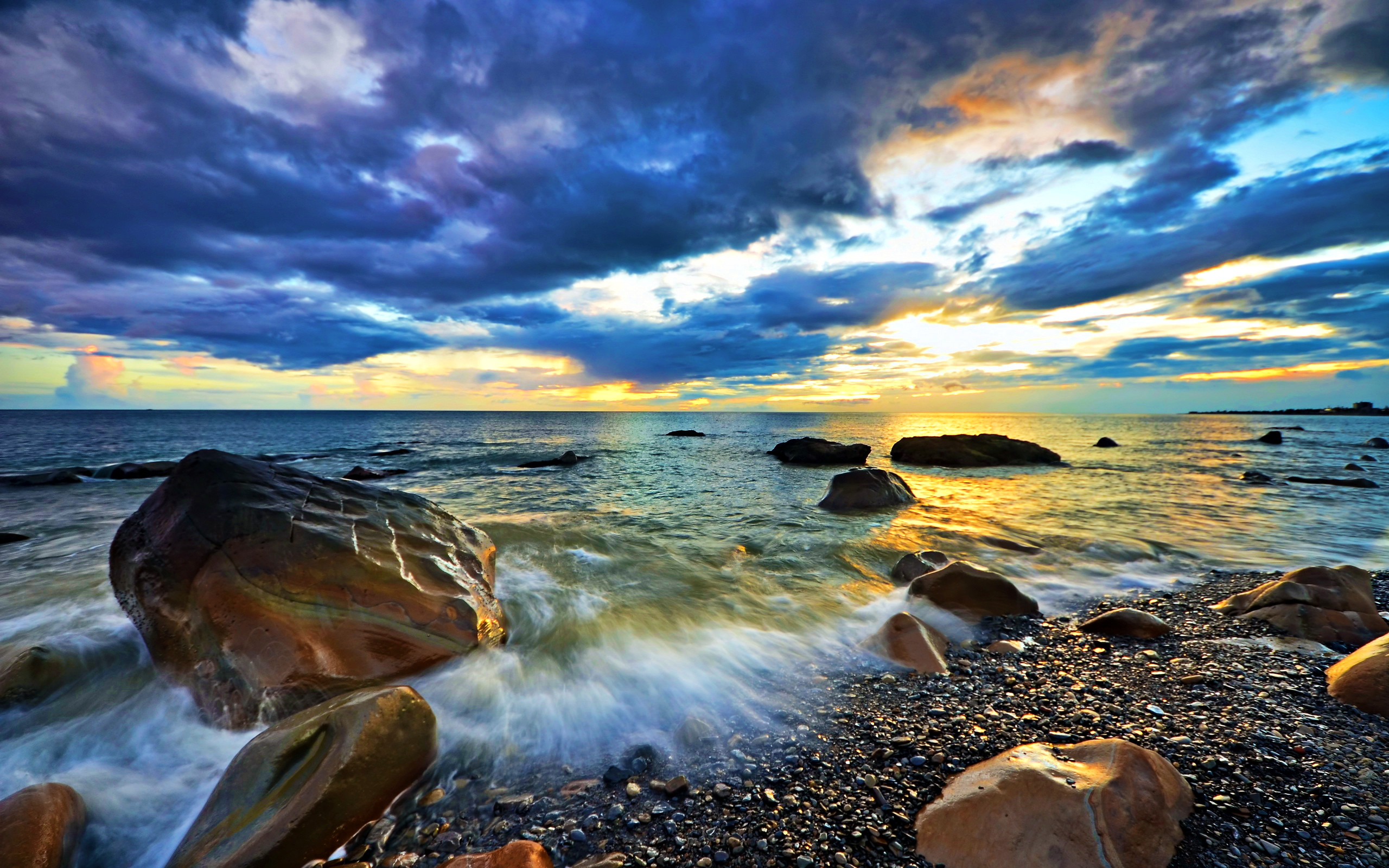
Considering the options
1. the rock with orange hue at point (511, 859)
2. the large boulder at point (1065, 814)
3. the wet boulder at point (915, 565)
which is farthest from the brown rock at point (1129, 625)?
the rock with orange hue at point (511, 859)

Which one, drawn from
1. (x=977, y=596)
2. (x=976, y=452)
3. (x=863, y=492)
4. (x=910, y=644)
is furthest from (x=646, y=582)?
(x=976, y=452)

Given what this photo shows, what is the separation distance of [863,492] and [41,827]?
16314mm

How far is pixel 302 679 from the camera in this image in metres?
4.93

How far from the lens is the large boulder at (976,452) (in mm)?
29484

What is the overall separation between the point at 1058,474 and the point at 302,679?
3010 cm

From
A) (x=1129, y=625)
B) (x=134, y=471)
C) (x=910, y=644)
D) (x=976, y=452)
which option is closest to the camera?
(x=910, y=644)

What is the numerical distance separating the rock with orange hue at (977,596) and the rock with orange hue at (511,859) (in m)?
6.17

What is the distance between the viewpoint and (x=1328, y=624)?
5.80m

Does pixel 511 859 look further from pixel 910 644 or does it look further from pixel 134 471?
pixel 134 471

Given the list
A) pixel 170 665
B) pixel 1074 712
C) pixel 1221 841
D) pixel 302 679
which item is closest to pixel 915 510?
pixel 1074 712

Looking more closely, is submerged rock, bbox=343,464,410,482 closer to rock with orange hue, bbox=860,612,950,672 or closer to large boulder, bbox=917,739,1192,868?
rock with orange hue, bbox=860,612,950,672

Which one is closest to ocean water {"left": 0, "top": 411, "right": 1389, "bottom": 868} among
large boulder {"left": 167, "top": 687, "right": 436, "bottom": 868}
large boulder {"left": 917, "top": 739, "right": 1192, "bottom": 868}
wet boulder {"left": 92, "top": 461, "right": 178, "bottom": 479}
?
large boulder {"left": 167, "top": 687, "right": 436, "bottom": 868}

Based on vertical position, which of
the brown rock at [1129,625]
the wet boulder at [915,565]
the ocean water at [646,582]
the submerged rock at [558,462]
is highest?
the brown rock at [1129,625]

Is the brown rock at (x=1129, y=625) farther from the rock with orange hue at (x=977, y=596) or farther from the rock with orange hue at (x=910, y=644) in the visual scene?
the rock with orange hue at (x=910, y=644)
